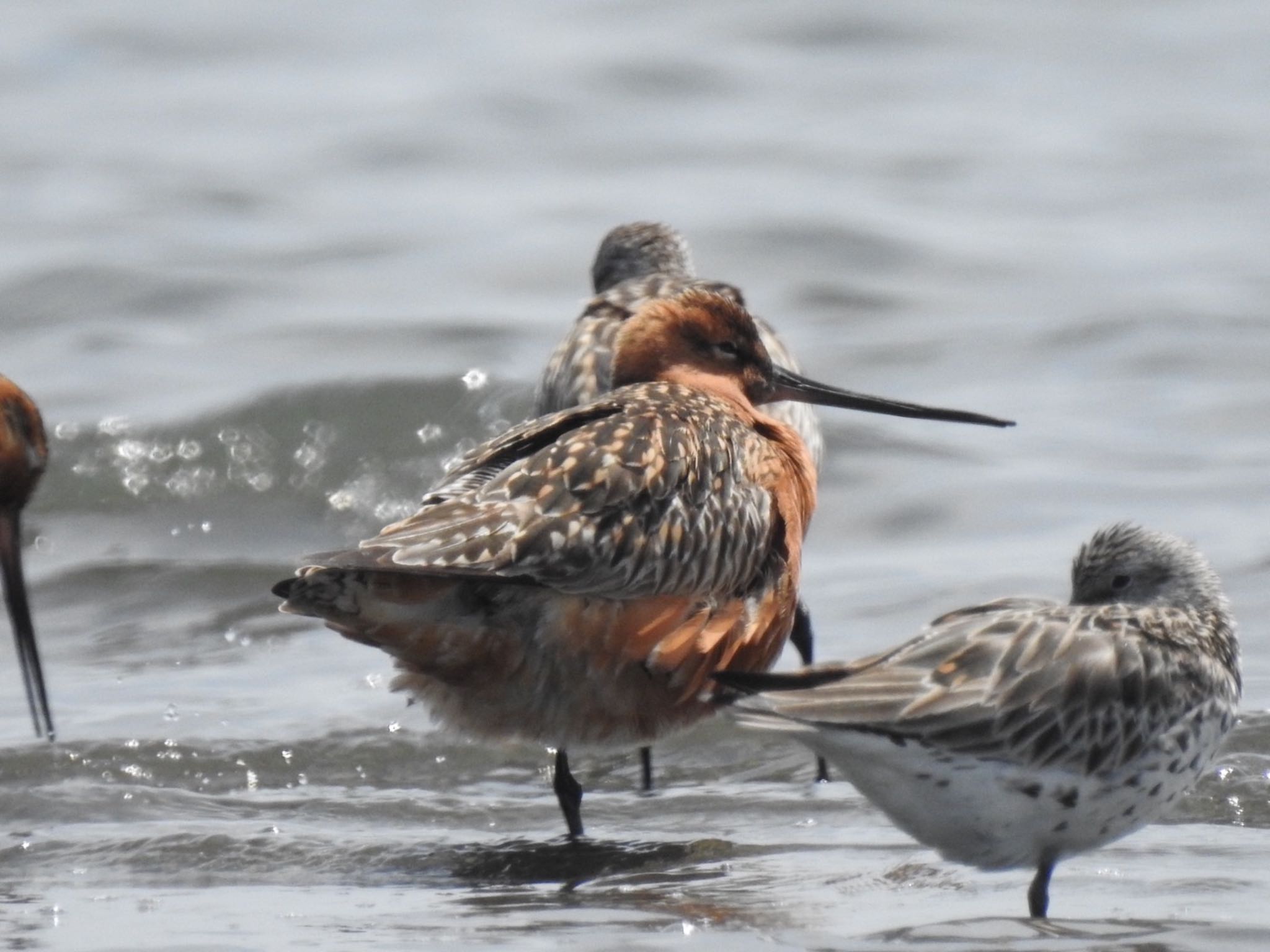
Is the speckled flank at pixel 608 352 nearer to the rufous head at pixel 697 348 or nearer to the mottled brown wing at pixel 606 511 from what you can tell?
the rufous head at pixel 697 348

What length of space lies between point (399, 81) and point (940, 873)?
1406 cm

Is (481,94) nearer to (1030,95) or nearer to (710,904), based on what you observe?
(1030,95)

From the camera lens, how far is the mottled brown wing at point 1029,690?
5730 millimetres

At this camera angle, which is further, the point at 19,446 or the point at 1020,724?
the point at 19,446

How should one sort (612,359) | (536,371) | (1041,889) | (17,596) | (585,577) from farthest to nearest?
1. (536,371)
2. (612,359)
3. (17,596)
4. (585,577)
5. (1041,889)

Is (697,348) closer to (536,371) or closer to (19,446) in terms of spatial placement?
Answer: (19,446)

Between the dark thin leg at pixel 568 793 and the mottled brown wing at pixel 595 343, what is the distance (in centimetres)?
185

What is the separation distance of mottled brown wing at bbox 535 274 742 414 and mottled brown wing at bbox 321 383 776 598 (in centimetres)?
156

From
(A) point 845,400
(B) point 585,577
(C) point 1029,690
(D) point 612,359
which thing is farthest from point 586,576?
(D) point 612,359

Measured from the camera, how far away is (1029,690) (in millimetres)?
5902

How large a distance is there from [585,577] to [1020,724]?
1.33m

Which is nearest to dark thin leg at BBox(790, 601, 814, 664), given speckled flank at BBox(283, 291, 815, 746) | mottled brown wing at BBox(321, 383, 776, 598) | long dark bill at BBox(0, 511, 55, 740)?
speckled flank at BBox(283, 291, 815, 746)

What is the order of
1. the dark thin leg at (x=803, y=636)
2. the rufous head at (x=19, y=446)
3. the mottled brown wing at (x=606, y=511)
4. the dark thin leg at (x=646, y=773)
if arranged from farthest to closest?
the dark thin leg at (x=803, y=636), the dark thin leg at (x=646, y=773), the rufous head at (x=19, y=446), the mottled brown wing at (x=606, y=511)

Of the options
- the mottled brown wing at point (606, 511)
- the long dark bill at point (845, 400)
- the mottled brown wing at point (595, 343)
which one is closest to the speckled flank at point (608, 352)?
the mottled brown wing at point (595, 343)
